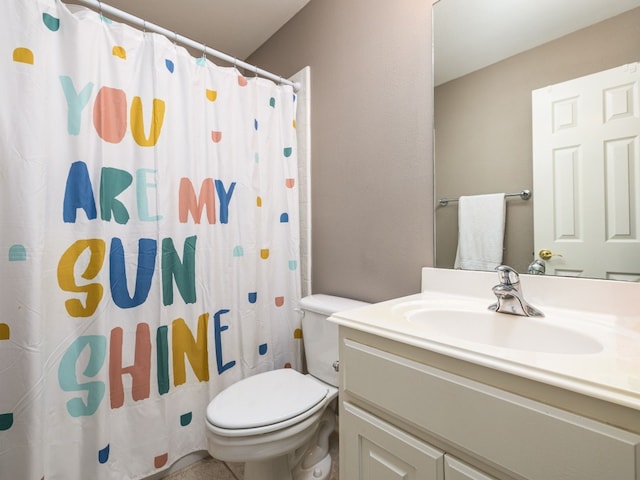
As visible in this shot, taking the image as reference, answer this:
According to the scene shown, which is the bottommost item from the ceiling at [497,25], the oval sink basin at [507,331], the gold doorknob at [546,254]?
the oval sink basin at [507,331]

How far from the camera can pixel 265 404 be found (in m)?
1.05

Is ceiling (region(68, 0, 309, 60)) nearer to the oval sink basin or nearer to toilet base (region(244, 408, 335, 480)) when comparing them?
the oval sink basin

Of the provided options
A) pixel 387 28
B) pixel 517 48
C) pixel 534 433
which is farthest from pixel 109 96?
pixel 534 433

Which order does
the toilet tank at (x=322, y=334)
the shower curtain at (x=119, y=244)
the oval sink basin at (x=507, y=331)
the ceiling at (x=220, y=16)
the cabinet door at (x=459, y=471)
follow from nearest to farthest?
the cabinet door at (x=459, y=471)
the oval sink basin at (x=507, y=331)
the shower curtain at (x=119, y=244)
the toilet tank at (x=322, y=334)
the ceiling at (x=220, y=16)

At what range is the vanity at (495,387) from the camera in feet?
1.46

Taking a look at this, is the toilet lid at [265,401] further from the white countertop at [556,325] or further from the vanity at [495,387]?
the white countertop at [556,325]

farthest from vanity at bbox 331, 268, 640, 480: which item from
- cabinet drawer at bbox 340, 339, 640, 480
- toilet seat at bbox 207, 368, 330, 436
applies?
toilet seat at bbox 207, 368, 330, 436

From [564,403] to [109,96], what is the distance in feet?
5.12

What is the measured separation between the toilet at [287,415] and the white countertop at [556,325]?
0.45 meters

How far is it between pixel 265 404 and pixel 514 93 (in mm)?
1350

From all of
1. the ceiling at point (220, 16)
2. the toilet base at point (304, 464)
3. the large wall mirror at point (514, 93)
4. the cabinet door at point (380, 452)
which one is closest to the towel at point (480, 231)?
the large wall mirror at point (514, 93)

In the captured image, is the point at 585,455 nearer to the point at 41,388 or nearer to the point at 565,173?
the point at 565,173

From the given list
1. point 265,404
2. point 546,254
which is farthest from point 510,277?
point 265,404

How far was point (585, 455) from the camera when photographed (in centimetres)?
44
